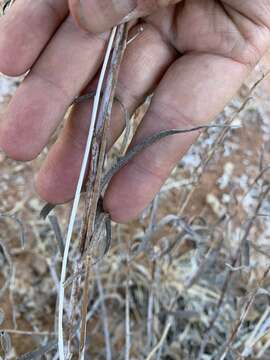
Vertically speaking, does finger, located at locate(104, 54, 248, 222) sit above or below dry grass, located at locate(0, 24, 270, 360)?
above

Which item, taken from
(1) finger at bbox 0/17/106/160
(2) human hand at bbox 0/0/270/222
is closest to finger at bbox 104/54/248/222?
(2) human hand at bbox 0/0/270/222

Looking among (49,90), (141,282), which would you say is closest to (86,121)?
(49,90)

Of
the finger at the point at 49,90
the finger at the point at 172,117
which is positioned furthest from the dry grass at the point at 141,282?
the finger at the point at 49,90

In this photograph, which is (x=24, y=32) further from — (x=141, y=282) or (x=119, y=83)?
(x=141, y=282)

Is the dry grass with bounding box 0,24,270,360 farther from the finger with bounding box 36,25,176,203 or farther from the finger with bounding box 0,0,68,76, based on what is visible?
the finger with bounding box 0,0,68,76

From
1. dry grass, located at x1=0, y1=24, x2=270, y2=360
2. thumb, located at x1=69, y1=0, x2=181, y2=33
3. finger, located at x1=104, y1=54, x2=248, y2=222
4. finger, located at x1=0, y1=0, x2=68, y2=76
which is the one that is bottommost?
dry grass, located at x1=0, y1=24, x2=270, y2=360
